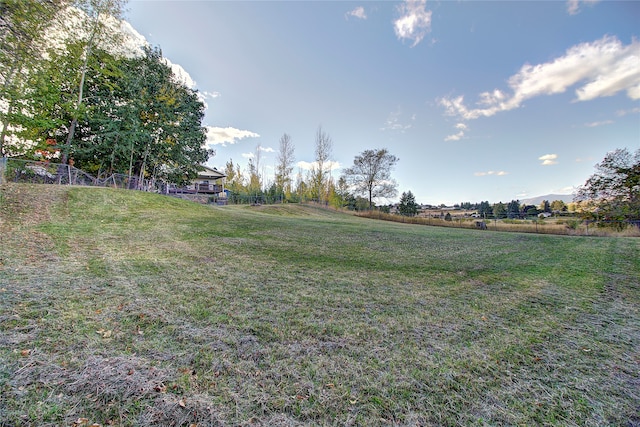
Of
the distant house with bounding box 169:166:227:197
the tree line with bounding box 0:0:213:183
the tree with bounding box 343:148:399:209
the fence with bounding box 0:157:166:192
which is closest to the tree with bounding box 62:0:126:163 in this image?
the tree line with bounding box 0:0:213:183

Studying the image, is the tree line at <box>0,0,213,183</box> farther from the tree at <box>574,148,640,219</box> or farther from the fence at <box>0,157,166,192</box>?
the tree at <box>574,148,640,219</box>

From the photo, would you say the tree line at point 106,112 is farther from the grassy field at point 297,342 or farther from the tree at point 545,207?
the tree at point 545,207

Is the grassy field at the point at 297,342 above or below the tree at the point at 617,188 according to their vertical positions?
below

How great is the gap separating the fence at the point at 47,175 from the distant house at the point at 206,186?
7853mm

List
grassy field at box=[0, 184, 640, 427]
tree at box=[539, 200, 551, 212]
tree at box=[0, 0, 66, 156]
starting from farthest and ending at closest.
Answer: tree at box=[539, 200, 551, 212] → tree at box=[0, 0, 66, 156] → grassy field at box=[0, 184, 640, 427]

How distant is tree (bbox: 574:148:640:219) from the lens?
14750 millimetres

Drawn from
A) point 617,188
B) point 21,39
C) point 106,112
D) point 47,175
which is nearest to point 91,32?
point 106,112

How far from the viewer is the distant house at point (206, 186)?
28.2m

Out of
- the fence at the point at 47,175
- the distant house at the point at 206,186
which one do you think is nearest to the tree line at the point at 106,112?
the fence at the point at 47,175

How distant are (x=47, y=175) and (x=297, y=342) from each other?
16.4m

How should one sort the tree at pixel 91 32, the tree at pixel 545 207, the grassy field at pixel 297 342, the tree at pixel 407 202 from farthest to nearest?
the tree at pixel 407 202
the tree at pixel 545 207
the tree at pixel 91 32
the grassy field at pixel 297 342

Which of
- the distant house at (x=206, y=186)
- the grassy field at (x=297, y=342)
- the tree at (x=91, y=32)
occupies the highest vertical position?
the tree at (x=91, y=32)

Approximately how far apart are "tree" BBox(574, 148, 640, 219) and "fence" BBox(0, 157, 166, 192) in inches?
1172

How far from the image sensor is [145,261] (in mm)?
4422
